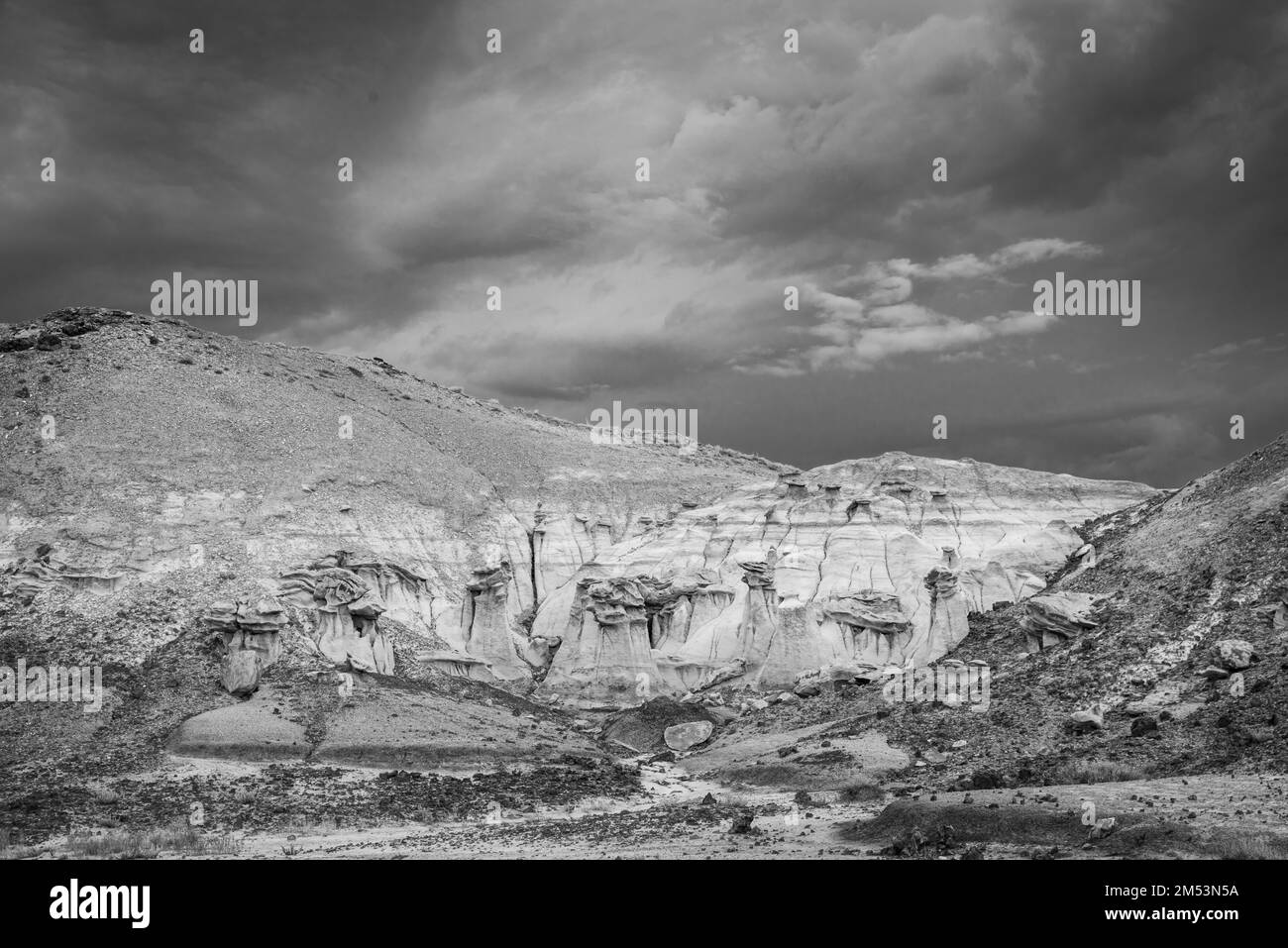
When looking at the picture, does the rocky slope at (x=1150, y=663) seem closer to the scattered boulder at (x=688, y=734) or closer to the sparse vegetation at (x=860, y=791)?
the sparse vegetation at (x=860, y=791)

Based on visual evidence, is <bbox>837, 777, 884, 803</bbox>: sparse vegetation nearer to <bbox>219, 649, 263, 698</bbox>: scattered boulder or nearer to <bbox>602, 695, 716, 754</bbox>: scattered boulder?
<bbox>602, 695, 716, 754</bbox>: scattered boulder

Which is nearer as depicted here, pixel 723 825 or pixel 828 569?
pixel 723 825

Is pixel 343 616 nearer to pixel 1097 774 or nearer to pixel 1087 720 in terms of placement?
pixel 1087 720

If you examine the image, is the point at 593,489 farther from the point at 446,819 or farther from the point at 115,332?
the point at 446,819

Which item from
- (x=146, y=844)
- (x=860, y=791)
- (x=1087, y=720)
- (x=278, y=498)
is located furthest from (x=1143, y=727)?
(x=278, y=498)

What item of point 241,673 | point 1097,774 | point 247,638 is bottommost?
point 1097,774

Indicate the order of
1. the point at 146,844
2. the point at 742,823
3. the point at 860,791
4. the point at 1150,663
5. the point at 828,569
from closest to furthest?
the point at 742,823
the point at 146,844
the point at 860,791
the point at 1150,663
the point at 828,569

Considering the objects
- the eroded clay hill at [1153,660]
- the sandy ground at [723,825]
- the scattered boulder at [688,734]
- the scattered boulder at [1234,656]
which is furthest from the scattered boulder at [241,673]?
the scattered boulder at [1234,656]
